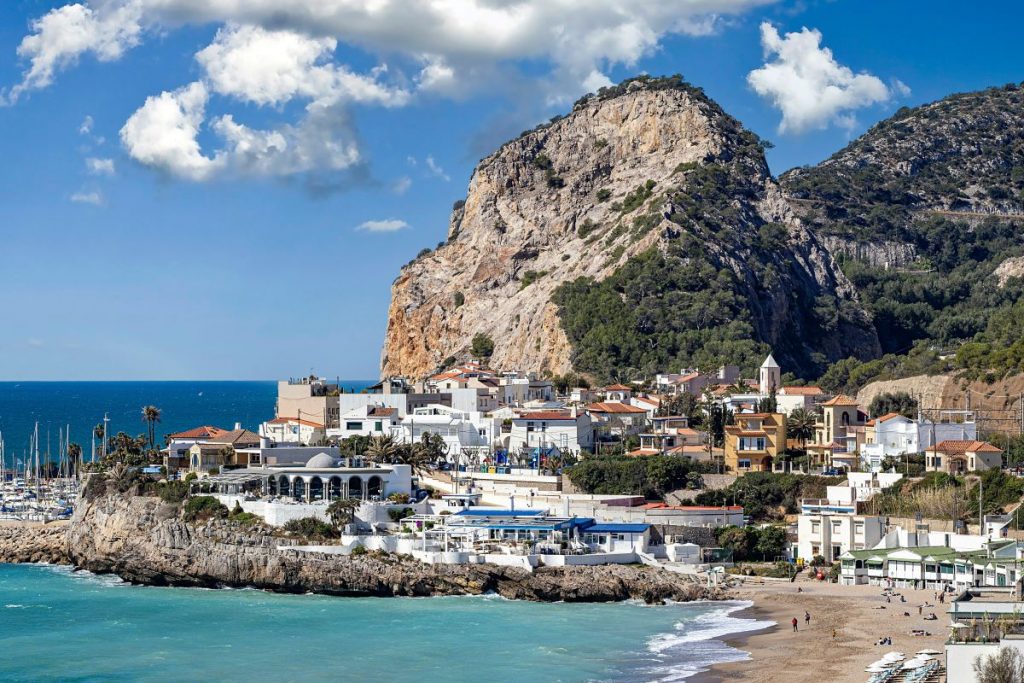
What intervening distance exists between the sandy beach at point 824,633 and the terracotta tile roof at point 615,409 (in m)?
27.5

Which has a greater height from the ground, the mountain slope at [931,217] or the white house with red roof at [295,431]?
the mountain slope at [931,217]

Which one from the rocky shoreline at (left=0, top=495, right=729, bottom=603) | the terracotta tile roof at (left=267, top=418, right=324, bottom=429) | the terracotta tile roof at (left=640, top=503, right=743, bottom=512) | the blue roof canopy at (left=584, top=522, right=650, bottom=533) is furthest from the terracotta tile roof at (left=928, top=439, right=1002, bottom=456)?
the terracotta tile roof at (left=267, top=418, right=324, bottom=429)

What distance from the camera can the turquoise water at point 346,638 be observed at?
44.7m

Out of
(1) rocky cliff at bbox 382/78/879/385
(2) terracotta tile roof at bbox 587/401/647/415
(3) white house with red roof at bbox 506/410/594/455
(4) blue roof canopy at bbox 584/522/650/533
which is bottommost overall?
(4) blue roof canopy at bbox 584/522/650/533

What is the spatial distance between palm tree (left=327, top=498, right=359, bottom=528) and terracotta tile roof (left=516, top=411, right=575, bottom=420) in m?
17.3

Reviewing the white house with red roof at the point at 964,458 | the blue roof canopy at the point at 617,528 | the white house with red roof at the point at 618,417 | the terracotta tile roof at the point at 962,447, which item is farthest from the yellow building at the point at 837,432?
the blue roof canopy at the point at 617,528

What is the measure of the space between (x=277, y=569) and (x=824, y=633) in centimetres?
2225

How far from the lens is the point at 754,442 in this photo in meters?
71.3

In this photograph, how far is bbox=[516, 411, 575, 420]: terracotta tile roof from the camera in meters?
76.9

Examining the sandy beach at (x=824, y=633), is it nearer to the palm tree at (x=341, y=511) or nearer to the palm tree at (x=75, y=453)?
the palm tree at (x=341, y=511)

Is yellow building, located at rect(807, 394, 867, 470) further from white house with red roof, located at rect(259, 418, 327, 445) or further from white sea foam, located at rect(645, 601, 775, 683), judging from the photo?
white house with red roof, located at rect(259, 418, 327, 445)

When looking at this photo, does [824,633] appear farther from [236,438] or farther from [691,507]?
[236,438]

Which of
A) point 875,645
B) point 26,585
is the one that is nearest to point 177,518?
point 26,585

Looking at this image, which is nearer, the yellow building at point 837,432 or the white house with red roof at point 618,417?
the yellow building at point 837,432
